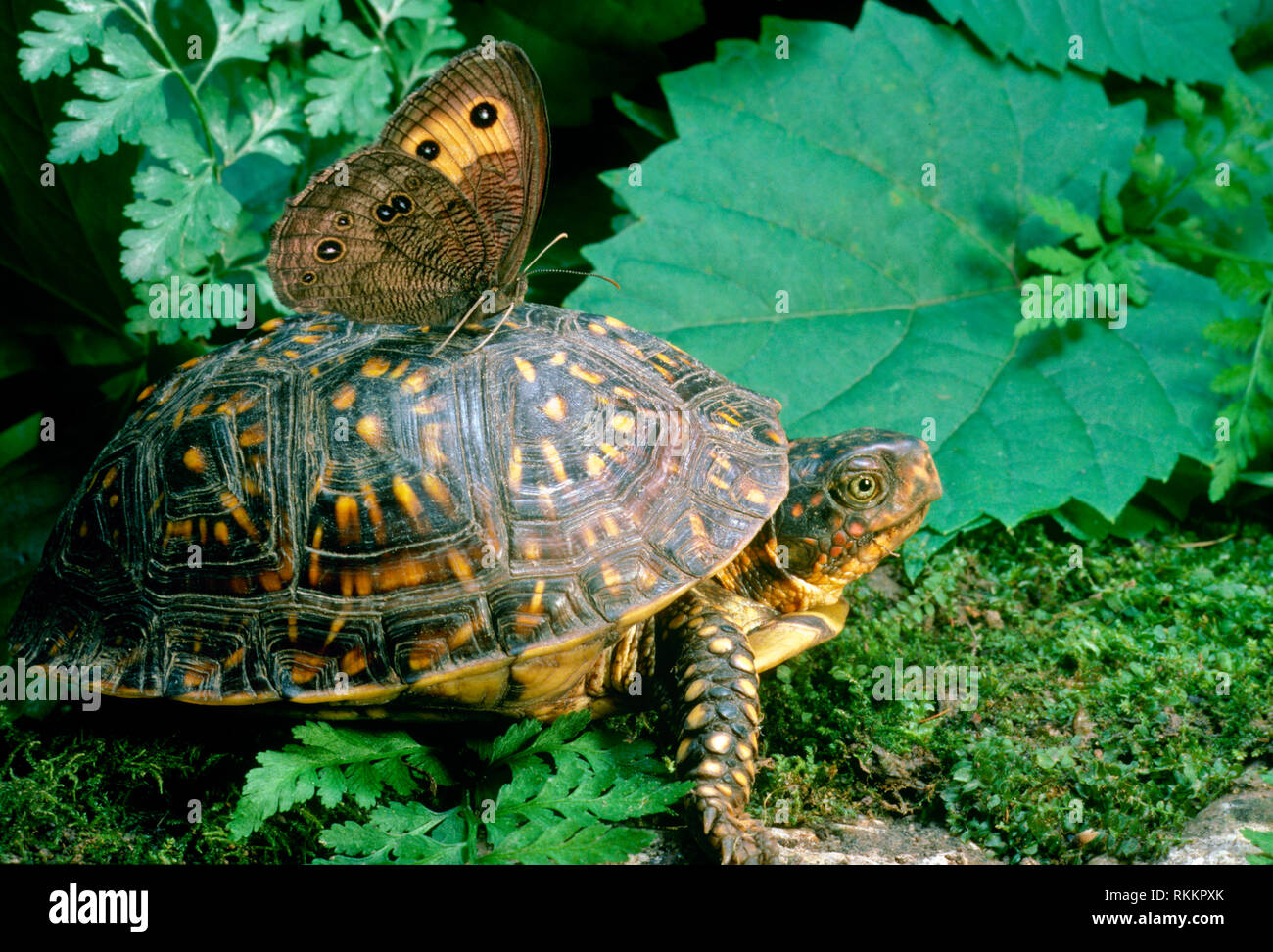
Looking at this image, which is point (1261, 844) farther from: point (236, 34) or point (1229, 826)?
point (236, 34)

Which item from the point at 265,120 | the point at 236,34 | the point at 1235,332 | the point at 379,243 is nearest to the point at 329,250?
the point at 379,243

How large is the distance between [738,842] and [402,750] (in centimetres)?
66

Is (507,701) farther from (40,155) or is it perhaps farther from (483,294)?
(40,155)

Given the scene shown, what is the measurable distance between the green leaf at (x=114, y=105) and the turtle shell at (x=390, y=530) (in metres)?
0.63

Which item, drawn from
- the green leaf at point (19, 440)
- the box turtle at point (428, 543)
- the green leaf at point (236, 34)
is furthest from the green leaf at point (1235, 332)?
the green leaf at point (19, 440)

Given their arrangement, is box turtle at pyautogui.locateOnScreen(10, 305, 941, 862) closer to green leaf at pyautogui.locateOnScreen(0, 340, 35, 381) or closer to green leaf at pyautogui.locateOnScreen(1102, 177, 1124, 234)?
green leaf at pyautogui.locateOnScreen(0, 340, 35, 381)

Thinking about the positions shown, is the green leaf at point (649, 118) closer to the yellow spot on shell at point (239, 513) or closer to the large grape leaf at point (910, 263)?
the large grape leaf at point (910, 263)

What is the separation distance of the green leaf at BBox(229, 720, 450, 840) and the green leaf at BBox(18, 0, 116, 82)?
1544 millimetres

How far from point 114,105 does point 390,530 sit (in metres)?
1.21

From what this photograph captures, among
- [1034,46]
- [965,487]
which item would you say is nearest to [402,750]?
[965,487]

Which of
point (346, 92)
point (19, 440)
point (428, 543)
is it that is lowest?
point (428, 543)

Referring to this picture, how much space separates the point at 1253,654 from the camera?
82.4 inches

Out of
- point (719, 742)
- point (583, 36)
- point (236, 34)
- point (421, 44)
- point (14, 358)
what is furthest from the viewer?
point (583, 36)

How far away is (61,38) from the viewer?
2.10m
